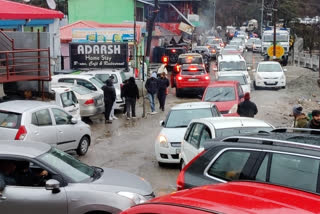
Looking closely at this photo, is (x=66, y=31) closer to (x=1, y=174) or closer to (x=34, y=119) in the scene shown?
(x=34, y=119)

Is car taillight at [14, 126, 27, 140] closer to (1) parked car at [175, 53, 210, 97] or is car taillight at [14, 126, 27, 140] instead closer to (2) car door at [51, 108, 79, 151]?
(2) car door at [51, 108, 79, 151]

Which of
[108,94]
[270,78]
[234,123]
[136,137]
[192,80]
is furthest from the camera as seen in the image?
[270,78]

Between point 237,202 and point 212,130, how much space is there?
6.47 m

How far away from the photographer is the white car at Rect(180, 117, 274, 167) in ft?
32.4

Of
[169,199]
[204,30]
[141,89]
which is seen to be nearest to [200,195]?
[169,199]

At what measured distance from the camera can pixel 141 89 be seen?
28.0 metres

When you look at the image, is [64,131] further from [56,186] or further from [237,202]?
[237,202]

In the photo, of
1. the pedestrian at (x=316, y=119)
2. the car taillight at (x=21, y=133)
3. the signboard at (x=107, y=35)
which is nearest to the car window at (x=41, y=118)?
the car taillight at (x=21, y=133)

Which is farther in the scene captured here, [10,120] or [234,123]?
[10,120]

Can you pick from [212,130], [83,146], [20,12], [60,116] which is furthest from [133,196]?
[20,12]

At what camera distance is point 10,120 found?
40.4 ft

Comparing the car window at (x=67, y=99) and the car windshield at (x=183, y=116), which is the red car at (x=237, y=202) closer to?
the car windshield at (x=183, y=116)

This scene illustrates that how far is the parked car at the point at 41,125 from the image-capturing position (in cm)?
1223

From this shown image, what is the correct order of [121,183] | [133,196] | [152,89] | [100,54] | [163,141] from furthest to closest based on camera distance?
[100,54], [152,89], [163,141], [121,183], [133,196]
